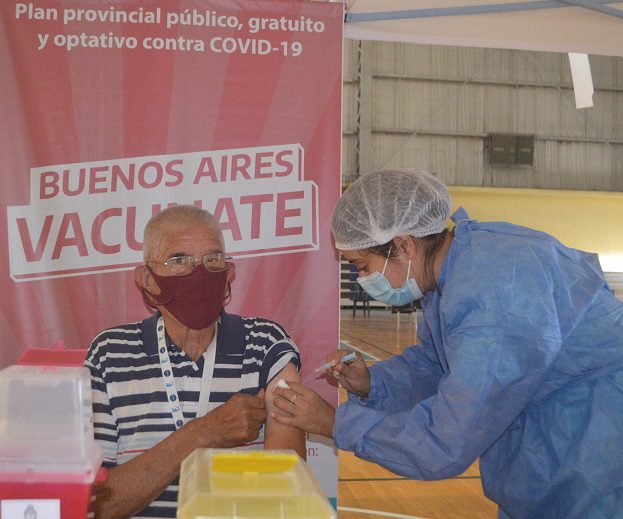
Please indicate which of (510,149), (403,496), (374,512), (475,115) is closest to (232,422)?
(374,512)

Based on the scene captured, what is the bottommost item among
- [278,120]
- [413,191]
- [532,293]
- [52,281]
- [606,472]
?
[606,472]

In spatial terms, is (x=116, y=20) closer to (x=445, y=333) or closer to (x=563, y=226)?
(x=445, y=333)

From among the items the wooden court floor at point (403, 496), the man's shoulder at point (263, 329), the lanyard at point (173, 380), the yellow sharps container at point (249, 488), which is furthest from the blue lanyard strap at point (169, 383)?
the wooden court floor at point (403, 496)

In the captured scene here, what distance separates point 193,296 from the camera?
2098 mm

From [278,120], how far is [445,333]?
1631 mm

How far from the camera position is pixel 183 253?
213 centimetres

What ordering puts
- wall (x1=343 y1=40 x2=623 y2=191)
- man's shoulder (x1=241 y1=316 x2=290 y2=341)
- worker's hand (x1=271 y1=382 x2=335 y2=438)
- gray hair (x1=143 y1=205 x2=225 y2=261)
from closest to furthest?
worker's hand (x1=271 y1=382 x2=335 y2=438) < gray hair (x1=143 y1=205 x2=225 y2=261) < man's shoulder (x1=241 y1=316 x2=290 y2=341) < wall (x1=343 y1=40 x2=623 y2=191)

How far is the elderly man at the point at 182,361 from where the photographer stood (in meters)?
1.98

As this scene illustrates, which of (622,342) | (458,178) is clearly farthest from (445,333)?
(458,178)

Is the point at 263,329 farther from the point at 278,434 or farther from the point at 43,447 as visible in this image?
the point at 43,447

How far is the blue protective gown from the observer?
1.61m

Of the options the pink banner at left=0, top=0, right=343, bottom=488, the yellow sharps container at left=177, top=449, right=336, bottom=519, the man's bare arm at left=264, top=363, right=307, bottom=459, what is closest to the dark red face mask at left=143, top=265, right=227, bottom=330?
the man's bare arm at left=264, top=363, right=307, bottom=459

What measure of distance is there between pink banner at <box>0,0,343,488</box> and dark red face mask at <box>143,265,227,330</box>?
1.00 m

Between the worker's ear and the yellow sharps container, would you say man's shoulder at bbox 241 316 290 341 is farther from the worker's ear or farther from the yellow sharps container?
the yellow sharps container
